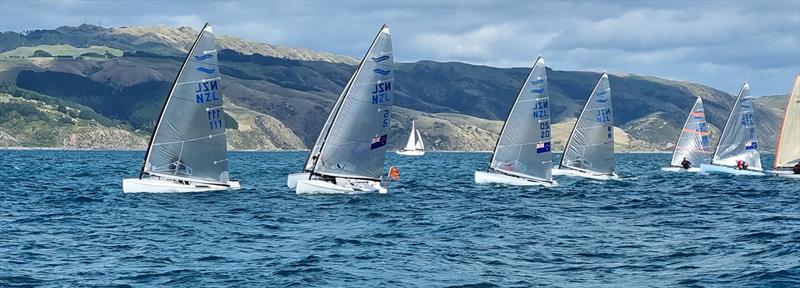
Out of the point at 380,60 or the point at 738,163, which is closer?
the point at 380,60

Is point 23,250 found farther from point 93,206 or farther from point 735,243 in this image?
point 735,243

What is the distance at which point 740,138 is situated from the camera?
113m

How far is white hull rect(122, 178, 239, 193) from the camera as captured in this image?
6438cm

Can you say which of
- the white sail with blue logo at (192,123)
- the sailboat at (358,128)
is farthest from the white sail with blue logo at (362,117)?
the white sail with blue logo at (192,123)

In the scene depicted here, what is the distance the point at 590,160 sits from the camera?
9550cm

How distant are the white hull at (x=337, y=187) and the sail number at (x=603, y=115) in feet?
95.7

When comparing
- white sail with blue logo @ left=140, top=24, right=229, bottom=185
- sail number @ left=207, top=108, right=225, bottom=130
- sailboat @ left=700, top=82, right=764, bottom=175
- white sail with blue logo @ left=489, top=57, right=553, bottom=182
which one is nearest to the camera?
white sail with blue logo @ left=140, top=24, right=229, bottom=185

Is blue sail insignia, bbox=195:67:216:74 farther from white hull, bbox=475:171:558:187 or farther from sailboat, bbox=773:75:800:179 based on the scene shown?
sailboat, bbox=773:75:800:179

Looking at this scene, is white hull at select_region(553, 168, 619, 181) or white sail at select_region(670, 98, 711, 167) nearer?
white hull at select_region(553, 168, 619, 181)

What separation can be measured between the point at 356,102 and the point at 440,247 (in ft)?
79.2

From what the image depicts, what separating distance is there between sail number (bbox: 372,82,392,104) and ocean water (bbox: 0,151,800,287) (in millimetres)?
5568

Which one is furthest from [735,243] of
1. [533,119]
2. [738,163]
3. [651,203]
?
[738,163]

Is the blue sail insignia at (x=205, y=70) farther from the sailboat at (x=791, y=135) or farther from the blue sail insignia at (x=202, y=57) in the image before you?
the sailboat at (x=791, y=135)

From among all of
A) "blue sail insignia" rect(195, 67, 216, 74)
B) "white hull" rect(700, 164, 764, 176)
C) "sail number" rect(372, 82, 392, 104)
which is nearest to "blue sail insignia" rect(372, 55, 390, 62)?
"sail number" rect(372, 82, 392, 104)
